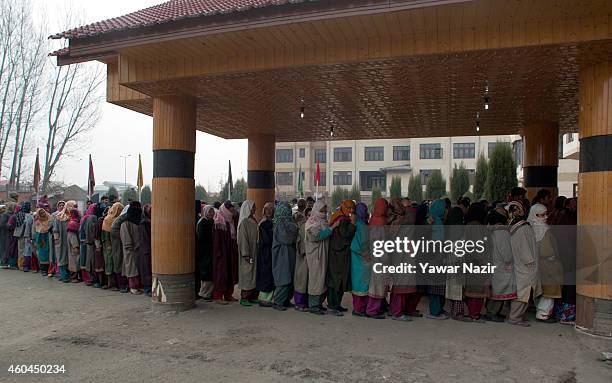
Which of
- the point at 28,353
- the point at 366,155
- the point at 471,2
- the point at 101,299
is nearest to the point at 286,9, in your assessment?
the point at 471,2

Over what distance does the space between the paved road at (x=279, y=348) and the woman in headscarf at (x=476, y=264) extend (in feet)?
1.06

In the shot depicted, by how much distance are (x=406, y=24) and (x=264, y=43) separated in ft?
6.05

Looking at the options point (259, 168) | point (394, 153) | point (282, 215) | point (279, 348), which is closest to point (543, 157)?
point (282, 215)

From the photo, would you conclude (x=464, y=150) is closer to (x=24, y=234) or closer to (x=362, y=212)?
(x=24, y=234)

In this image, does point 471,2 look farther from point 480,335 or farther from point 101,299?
point 101,299

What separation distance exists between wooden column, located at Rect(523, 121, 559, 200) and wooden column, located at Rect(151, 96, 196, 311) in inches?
306

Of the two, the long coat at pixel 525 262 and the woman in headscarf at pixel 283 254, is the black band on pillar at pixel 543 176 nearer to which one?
the long coat at pixel 525 262

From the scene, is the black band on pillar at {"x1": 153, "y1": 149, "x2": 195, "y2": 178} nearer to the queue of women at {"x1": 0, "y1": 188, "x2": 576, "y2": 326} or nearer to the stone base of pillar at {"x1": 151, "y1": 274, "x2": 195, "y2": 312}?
the queue of women at {"x1": 0, "y1": 188, "x2": 576, "y2": 326}

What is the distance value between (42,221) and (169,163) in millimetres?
5162

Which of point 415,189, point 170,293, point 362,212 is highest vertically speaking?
point 415,189

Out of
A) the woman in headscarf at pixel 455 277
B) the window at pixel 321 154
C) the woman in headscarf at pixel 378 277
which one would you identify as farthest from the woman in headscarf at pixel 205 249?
the window at pixel 321 154

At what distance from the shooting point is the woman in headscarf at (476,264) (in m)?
6.46

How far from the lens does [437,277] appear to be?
6.67 m

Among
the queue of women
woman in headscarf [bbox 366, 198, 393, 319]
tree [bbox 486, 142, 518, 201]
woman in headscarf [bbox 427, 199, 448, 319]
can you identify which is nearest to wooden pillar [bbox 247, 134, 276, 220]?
the queue of women
